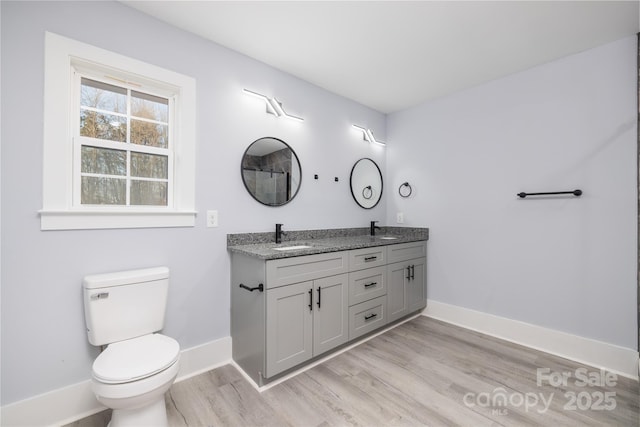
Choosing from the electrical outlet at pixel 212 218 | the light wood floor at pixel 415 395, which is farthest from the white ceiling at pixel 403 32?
the light wood floor at pixel 415 395

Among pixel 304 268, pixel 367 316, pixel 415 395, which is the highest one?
pixel 304 268

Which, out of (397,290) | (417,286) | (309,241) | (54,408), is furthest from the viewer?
(417,286)

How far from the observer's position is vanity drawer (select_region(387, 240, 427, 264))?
8.71 ft

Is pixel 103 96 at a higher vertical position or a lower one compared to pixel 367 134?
lower

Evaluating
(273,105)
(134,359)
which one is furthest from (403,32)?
(134,359)

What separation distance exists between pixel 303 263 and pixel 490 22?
2.09 meters

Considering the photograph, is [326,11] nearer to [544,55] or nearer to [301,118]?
[301,118]

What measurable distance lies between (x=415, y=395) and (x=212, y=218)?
6.05 feet

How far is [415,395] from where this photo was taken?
175 centimetres

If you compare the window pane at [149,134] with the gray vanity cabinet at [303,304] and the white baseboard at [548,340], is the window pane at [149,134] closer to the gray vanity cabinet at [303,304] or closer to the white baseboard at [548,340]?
the gray vanity cabinet at [303,304]

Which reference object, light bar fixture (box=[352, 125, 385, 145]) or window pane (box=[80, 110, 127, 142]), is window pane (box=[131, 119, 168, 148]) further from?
light bar fixture (box=[352, 125, 385, 145])

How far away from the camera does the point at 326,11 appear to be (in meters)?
1.76

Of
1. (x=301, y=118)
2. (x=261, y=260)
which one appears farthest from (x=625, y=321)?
(x=301, y=118)

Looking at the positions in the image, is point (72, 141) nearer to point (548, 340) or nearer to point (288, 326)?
point (288, 326)
